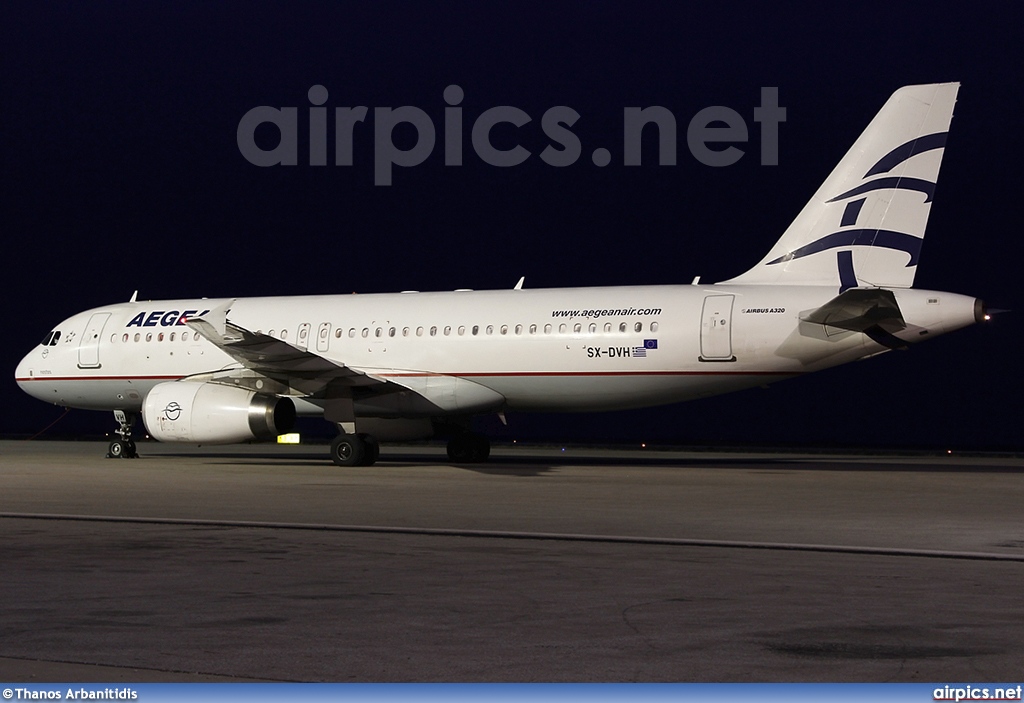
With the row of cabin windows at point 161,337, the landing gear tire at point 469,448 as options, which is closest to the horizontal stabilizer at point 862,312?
the landing gear tire at point 469,448

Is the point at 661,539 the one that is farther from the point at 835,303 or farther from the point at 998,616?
the point at 835,303

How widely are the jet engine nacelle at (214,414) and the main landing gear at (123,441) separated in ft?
16.9

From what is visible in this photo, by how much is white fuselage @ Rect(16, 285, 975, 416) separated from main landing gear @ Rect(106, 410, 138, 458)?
0.53m

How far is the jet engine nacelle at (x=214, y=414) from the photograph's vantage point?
27234 mm

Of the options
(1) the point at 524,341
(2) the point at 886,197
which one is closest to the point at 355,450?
(1) the point at 524,341

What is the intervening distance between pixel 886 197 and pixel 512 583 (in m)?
18.1

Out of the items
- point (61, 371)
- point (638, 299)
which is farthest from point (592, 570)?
point (61, 371)

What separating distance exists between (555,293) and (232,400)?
7384 millimetres

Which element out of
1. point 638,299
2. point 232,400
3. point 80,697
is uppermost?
point 638,299

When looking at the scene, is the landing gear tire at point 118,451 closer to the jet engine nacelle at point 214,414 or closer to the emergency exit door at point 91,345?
the emergency exit door at point 91,345

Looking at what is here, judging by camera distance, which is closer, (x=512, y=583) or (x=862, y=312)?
(x=512, y=583)

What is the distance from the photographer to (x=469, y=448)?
3141 cm

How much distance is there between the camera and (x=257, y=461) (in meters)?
32.2

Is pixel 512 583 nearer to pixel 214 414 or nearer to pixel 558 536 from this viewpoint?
pixel 558 536
